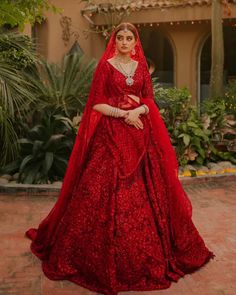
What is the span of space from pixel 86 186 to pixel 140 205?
0.42m

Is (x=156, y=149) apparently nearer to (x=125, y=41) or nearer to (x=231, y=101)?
(x=125, y=41)

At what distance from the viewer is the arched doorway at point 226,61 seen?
11289 millimetres

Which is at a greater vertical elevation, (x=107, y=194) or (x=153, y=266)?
(x=107, y=194)

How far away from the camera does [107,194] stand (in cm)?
314

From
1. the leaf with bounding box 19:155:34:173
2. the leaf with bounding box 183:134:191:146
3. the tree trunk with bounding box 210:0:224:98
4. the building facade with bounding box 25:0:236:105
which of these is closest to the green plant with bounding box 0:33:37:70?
the leaf with bounding box 19:155:34:173

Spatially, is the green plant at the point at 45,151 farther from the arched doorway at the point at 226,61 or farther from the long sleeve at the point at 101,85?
the arched doorway at the point at 226,61

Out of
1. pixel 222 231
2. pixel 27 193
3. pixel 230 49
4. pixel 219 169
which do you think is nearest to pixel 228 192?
pixel 219 169

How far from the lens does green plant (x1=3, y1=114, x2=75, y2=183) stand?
6.25m

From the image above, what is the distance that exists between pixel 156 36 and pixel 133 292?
947 centimetres

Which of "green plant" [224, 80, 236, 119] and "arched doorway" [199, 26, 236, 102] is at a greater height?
"arched doorway" [199, 26, 236, 102]

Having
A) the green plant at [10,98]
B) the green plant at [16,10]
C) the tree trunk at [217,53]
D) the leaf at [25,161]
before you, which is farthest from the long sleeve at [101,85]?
the tree trunk at [217,53]

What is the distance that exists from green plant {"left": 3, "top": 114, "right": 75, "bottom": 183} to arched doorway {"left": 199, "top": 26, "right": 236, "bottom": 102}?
5.77m

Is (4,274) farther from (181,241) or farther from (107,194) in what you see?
(181,241)

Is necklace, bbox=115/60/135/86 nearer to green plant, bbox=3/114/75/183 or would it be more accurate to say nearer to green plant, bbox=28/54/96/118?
green plant, bbox=3/114/75/183
